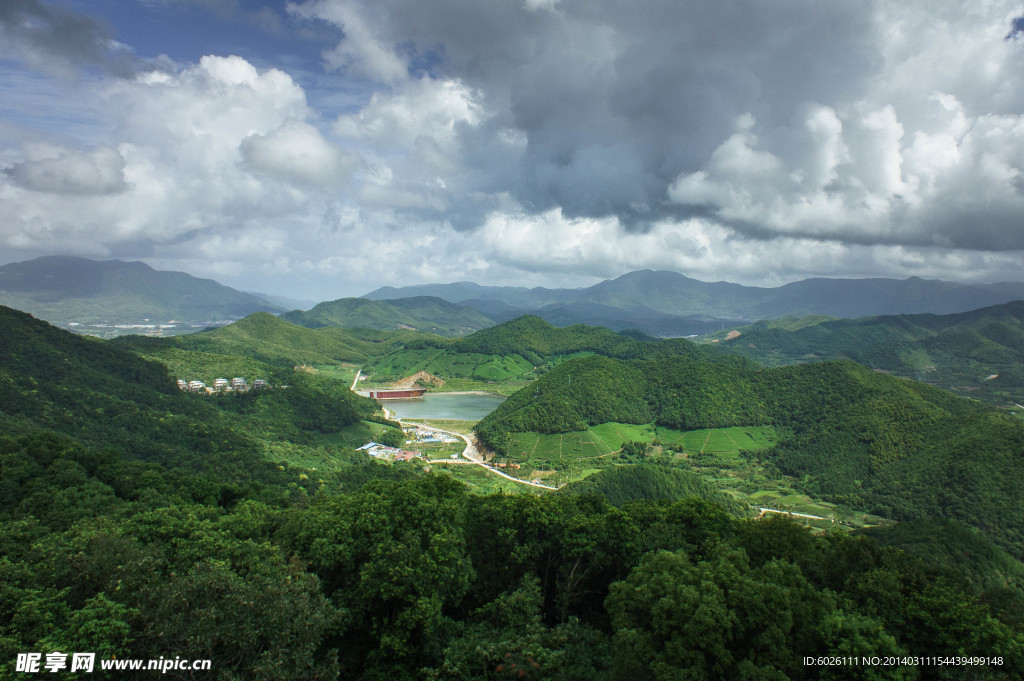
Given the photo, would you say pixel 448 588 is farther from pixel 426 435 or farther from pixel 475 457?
pixel 426 435

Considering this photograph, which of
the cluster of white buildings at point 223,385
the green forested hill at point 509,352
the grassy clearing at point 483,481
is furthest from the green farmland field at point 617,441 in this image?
the green forested hill at point 509,352

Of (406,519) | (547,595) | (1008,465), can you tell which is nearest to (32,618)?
(406,519)

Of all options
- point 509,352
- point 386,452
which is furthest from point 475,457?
point 509,352

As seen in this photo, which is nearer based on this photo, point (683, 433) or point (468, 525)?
point (468, 525)

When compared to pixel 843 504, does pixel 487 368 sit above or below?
above

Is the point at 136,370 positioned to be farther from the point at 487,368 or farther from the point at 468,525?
the point at 487,368

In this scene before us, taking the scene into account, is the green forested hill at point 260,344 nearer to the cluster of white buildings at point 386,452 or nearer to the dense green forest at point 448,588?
the cluster of white buildings at point 386,452
